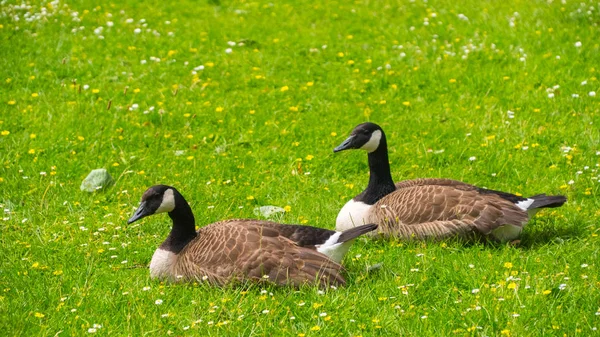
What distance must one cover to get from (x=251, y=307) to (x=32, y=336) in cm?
158

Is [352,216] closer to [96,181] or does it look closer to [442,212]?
[442,212]

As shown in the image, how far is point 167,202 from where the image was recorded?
7.12 m

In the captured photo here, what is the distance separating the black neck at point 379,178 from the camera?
27.0 ft

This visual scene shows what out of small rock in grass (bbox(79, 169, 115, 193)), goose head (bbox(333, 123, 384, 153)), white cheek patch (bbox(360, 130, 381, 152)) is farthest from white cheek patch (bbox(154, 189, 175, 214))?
small rock in grass (bbox(79, 169, 115, 193))

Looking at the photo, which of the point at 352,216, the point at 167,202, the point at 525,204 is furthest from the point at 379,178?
the point at 167,202

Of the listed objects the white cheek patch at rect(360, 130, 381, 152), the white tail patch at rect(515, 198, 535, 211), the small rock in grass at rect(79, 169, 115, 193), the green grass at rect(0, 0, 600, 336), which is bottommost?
the small rock in grass at rect(79, 169, 115, 193)

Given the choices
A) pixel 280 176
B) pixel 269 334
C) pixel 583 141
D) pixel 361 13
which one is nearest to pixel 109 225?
pixel 280 176

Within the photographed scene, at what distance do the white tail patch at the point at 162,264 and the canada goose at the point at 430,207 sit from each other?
1.84 m

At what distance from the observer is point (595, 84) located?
454 inches

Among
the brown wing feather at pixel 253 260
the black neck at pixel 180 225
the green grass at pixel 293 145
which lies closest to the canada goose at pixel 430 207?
the green grass at pixel 293 145

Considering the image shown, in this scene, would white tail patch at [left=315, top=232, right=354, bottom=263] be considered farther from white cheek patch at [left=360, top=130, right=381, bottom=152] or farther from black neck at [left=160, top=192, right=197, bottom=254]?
white cheek patch at [left=360, top=130, right=381, bottom=152]

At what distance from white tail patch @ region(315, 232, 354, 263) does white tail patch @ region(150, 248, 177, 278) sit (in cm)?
124

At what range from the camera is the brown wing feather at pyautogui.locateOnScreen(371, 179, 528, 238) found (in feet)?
24.3

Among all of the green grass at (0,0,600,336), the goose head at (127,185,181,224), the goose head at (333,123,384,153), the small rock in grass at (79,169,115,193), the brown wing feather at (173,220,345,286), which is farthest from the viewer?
the small rock in grass at (79,169,115,193)
